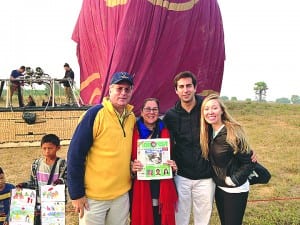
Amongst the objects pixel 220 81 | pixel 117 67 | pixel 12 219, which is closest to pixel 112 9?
pixel 117 67

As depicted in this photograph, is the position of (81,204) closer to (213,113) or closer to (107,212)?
(107,212)

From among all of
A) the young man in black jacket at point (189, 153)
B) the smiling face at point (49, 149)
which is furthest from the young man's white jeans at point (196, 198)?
the smiling face at point (49, 149)

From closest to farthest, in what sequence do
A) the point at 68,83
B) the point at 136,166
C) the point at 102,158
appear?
the point at 102,158 < the point at 136,166 < the point at 68,83

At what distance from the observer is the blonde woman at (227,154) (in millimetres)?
2762

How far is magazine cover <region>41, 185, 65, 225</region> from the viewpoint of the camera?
2.91 metres

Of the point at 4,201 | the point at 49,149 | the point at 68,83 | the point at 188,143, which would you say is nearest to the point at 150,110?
the point at 188,143

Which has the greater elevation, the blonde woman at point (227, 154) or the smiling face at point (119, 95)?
the smiling face at point (119, 95)

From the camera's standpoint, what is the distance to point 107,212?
278cm

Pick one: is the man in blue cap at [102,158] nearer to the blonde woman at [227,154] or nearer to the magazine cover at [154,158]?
the magazine cover at [154,158]

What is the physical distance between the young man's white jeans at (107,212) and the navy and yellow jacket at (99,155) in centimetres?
6

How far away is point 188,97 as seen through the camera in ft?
9.54

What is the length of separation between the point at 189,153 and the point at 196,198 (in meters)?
0.38

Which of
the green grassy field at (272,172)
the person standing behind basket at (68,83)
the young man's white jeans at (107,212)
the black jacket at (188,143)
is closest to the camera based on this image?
the young man's white jeans at (107,212)

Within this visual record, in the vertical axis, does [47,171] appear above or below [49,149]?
below
